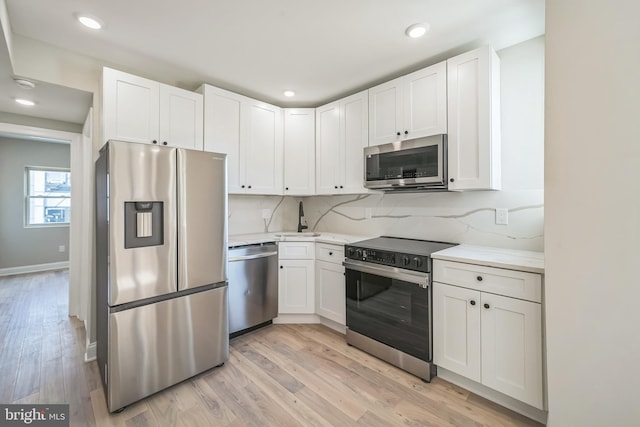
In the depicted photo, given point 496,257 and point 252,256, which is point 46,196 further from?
point 496,257

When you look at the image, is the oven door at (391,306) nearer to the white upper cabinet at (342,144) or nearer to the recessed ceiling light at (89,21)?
the white upper cabinet at (342,144)

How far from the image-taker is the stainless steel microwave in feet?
7.13

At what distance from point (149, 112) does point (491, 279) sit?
2915 mm

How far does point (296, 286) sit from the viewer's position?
115 inches

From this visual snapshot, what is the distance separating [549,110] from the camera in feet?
4.52

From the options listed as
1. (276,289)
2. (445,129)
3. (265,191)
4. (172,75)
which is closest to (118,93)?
(172,75)

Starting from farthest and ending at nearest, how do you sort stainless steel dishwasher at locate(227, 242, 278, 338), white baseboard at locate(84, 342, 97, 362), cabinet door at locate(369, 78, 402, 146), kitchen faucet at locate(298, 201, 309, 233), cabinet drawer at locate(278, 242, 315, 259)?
kitchen faucet at locate(298, 201, 309, 233) < cabinet drawer at locate(278, 242, 315, 259) < stainless steel dishwasher at locate(227, 242, 278, 338) < cabinet door at locate(369, 78, 402, 146) < white baseboard at locate(84, 342, 97, 362)

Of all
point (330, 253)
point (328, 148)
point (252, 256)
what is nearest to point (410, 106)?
point (328, 148)

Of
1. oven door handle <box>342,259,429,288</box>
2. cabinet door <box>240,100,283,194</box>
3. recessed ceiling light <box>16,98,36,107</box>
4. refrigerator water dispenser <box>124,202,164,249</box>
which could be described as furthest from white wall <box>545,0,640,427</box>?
recessed ceiling light <box>16,98,36,107</box>


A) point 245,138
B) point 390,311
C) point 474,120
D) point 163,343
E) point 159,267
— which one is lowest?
point 163,343

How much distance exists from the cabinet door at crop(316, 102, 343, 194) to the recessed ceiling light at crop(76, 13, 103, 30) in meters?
2.00

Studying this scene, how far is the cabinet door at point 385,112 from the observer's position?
8.07 feet

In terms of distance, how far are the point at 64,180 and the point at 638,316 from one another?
26.5 feet

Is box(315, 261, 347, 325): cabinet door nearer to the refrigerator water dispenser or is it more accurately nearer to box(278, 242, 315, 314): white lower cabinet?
box(278, 242, 315, 314): white lower cabinet
